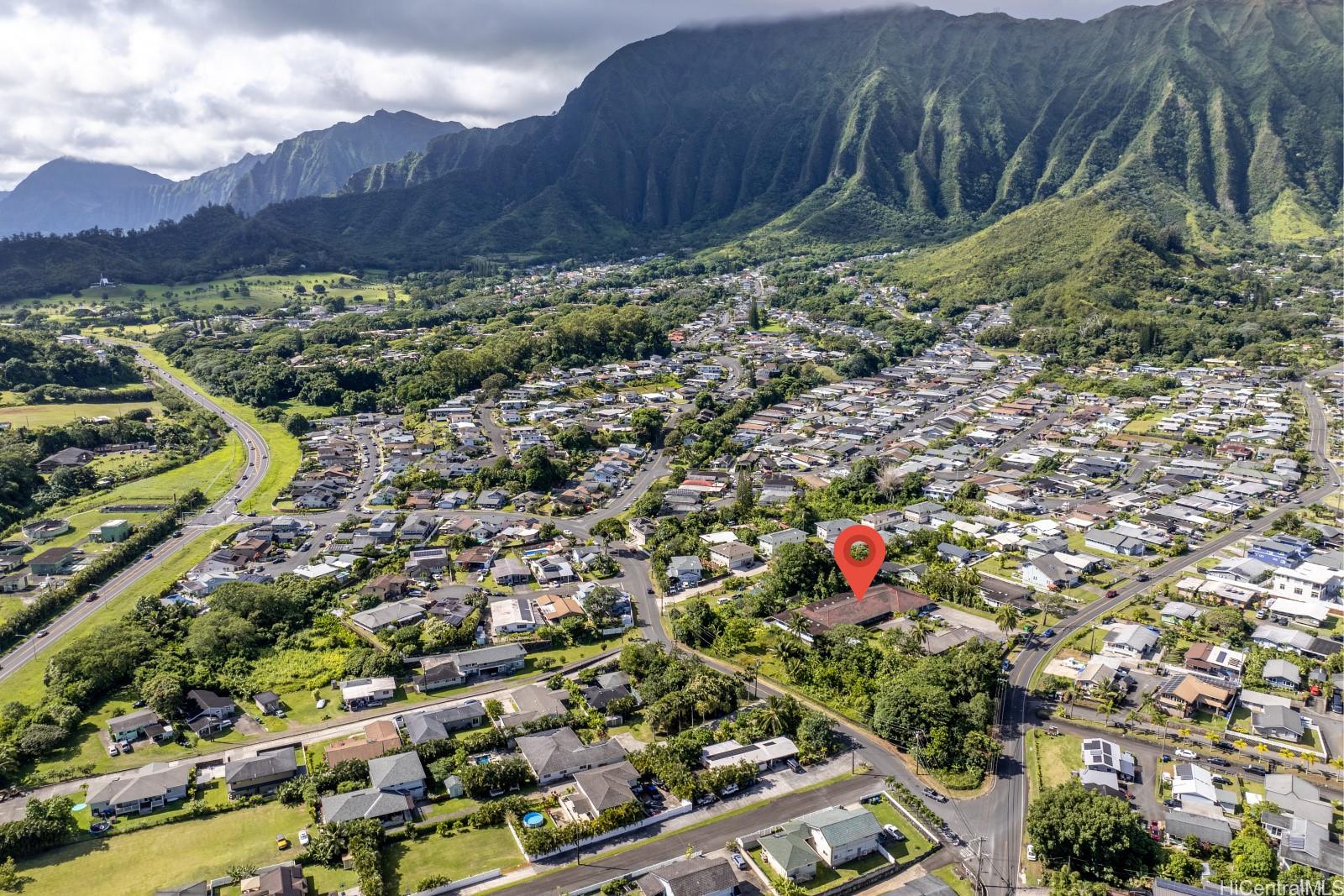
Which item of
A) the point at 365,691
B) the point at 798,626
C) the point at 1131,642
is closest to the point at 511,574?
the point at 365,691

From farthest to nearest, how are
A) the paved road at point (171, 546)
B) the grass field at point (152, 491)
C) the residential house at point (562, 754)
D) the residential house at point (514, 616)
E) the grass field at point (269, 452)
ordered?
the grass field at point (269, 452) < the grass field at point (152, 491) < the residential house at point (514, 616) < the paved road at point (171, 546) < the residential house at point (562, 754)

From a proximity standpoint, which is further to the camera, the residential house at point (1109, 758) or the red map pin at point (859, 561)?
the red map pin at point (859, 561)

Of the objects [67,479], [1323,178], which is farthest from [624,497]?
[1323,178]

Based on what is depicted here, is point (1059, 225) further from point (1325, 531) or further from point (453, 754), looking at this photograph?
point (453, 754)

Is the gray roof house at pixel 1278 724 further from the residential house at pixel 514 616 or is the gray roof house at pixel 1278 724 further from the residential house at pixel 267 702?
the residential house at pixel 267 702

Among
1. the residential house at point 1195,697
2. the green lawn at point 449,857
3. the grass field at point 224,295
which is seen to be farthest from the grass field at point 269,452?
the residential house at point 1195,697

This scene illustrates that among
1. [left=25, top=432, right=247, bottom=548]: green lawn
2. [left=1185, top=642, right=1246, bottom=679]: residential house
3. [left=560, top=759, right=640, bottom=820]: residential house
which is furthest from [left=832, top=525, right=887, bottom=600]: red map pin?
[left=25, top=432, right=247, bottom=548]: green lawn

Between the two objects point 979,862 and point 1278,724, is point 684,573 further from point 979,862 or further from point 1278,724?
point 1278,724
